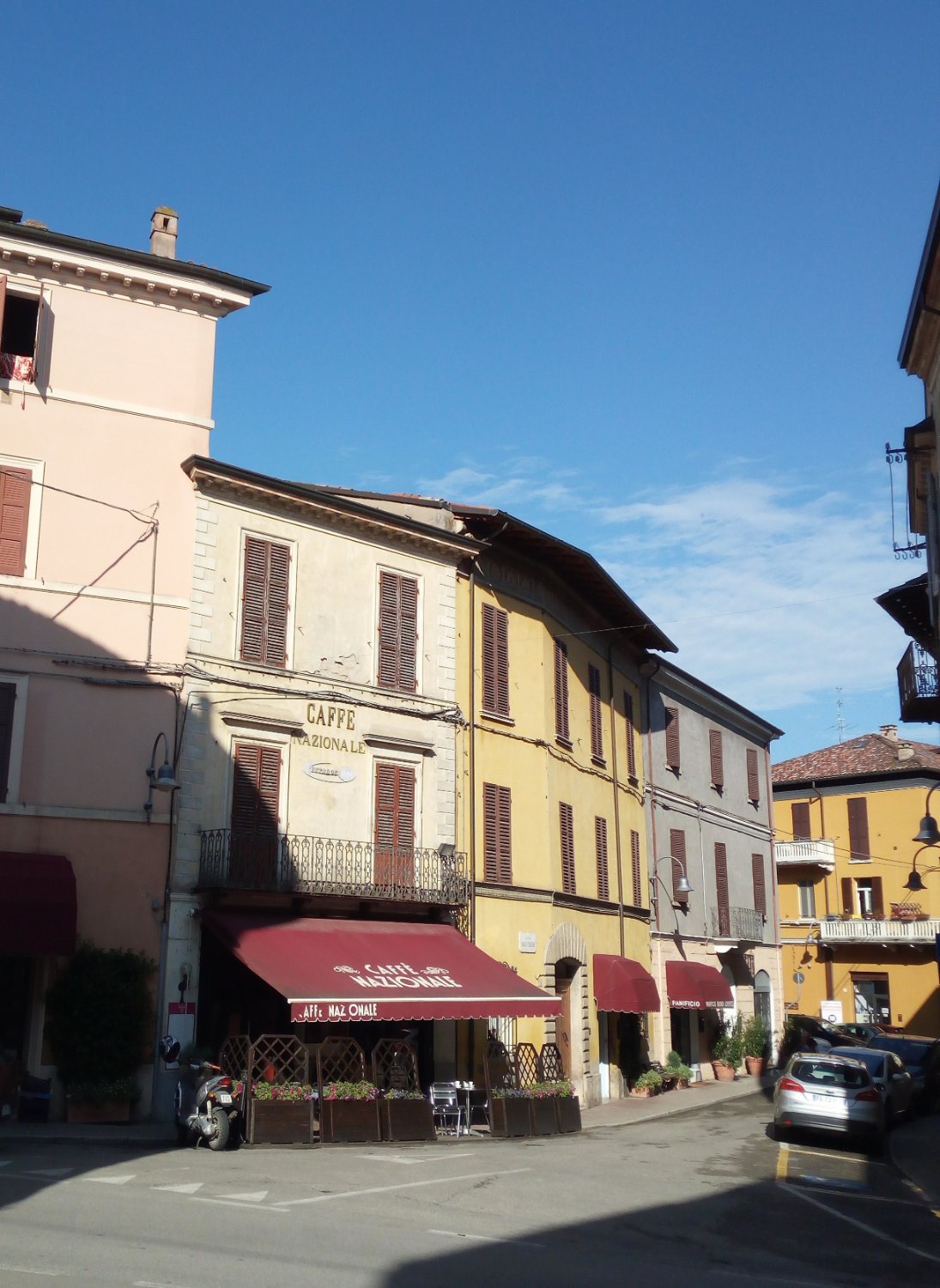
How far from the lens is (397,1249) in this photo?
400 inches

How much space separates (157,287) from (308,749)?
843 centimetres

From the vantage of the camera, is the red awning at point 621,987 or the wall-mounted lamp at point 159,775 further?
the red awning at point 621,987

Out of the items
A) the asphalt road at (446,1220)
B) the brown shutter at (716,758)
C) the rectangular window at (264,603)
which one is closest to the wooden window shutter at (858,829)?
the brown shutter at (716,758)

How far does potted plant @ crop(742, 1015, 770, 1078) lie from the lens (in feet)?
A: 117

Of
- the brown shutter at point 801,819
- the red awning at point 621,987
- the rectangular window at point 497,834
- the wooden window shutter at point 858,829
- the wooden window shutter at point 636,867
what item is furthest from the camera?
the brown shutter at point 801,819

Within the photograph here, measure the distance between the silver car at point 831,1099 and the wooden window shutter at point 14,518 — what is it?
14924mm

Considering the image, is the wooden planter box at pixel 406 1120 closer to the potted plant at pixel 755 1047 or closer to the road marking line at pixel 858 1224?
the road marking line at pixel 858 1224

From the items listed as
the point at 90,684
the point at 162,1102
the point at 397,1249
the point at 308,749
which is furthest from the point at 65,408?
the point at 397,1249

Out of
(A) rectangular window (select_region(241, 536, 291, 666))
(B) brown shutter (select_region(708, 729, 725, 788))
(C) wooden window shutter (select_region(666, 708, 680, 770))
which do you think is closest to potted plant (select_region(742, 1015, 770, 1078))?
(B) brown shutter (select_region(708, 729, 725, 788))

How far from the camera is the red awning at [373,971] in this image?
60.1ft

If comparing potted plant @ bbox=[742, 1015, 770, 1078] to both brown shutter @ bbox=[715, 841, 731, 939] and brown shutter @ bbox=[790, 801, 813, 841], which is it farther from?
brown shutter @ bbox=[790, 801, 813, 841]

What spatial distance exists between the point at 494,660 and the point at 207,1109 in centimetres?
1145

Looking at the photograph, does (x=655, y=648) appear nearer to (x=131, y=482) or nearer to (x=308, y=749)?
(x=308, y=749)

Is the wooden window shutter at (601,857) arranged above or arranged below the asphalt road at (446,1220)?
above
